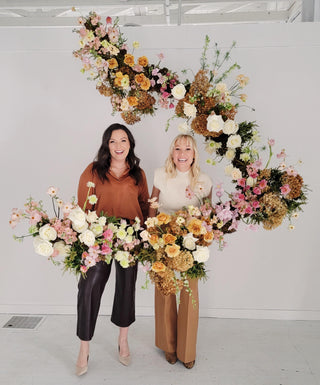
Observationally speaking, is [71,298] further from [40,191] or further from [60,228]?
[60,228]

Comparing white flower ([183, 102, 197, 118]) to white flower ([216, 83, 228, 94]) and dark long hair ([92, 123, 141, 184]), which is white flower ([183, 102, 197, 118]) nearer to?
white flower ([216, 83, 228, 94])

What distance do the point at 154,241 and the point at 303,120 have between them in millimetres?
1729

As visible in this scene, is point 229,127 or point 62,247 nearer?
point 62,247

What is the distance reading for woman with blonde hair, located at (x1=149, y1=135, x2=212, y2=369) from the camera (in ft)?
7.75

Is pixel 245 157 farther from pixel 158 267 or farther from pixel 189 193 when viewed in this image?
pixel 158 267

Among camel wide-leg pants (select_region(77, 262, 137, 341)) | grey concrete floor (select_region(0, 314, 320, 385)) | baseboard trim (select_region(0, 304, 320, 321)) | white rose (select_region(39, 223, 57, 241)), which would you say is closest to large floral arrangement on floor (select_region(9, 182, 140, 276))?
white rose (select_region(39, 223, 57, 241))

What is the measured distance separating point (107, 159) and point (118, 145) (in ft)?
0.50

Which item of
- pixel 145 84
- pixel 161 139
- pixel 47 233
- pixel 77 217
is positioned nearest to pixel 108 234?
pixel 77 217

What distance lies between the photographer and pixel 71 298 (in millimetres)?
3207

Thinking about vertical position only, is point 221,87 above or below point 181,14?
below

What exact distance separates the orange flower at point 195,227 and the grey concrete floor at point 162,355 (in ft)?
3.40

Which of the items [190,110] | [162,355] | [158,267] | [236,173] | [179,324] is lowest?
[162,355]

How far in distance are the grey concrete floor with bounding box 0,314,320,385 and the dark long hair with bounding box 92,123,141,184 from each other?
128 cm

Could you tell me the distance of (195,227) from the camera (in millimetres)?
2045
